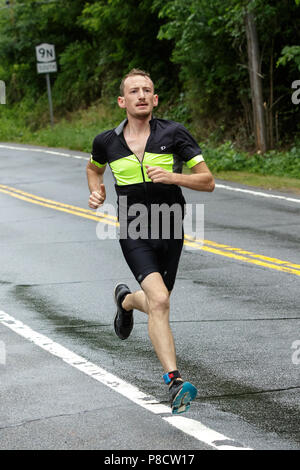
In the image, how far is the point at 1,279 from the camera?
428 inches

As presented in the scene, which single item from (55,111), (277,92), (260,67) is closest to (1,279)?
(260,67)

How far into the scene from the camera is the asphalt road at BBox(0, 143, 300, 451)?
215 inches

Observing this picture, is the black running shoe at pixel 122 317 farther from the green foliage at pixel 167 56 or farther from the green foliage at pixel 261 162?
the green foliage at pixel 167 56

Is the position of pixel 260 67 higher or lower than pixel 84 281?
higher

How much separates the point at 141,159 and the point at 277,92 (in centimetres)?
1940

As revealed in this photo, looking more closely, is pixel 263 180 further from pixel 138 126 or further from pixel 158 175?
pixel 158 175

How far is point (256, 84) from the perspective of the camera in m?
23.3

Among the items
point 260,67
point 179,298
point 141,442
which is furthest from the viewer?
point 260,67

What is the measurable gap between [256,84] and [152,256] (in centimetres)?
1763

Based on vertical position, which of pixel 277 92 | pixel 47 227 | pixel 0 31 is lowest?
pixel 47 227

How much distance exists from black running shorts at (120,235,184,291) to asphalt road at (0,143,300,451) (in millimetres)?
774

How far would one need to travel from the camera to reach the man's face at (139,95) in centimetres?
634

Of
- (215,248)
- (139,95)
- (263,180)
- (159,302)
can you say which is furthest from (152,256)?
(263,180)

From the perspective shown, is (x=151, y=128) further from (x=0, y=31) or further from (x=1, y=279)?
(x=0, y=31)
